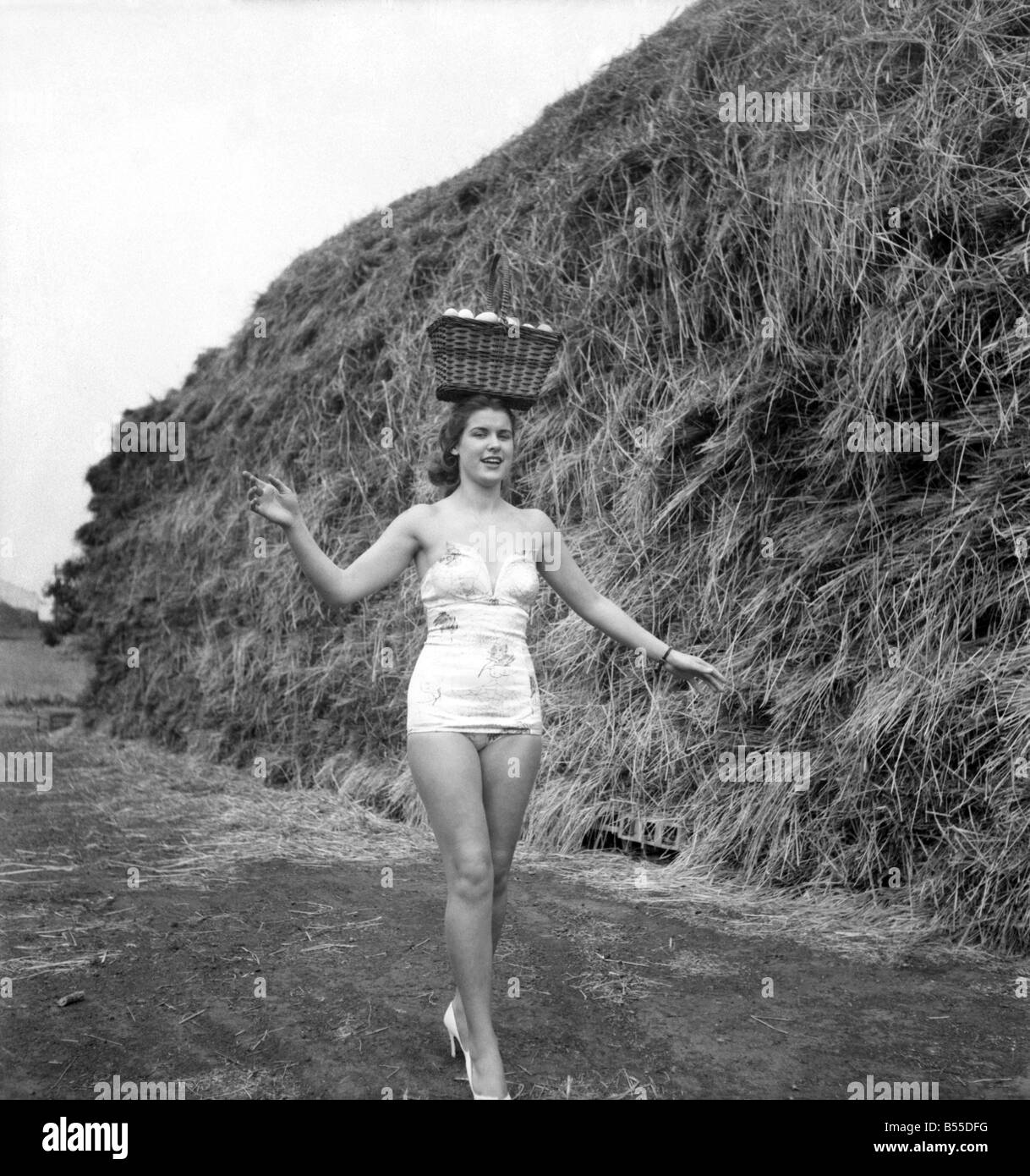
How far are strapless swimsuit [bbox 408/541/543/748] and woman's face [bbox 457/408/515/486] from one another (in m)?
0.24

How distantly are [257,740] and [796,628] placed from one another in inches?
213

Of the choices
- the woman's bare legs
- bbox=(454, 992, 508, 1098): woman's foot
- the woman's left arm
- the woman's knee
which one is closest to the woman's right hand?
the woman's bare legs

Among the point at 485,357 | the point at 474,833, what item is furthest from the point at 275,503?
the point at 474,833

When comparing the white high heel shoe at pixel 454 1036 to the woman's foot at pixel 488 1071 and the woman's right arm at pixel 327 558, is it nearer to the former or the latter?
the woman's foot at pixel 488 1071

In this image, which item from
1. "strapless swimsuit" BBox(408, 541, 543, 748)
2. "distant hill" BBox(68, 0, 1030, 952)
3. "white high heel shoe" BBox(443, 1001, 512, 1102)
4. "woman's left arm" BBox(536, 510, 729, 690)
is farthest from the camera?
"distant hill" BBox(68, 0, 1030, 952)

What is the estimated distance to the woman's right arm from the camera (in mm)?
2779

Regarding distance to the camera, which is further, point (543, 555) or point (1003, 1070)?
point (543, 555)

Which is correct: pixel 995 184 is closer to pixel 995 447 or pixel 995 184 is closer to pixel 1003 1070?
pixel 995 447

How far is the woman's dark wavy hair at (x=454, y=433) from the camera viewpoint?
10.3ft

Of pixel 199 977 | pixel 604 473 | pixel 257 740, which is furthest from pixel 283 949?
pixel 257 740

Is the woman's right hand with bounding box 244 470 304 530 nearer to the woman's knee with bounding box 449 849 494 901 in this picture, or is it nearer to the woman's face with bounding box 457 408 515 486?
the woman's face with bounding box 457 408 515 486

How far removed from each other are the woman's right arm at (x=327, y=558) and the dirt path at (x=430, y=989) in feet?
4.50

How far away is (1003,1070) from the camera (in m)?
2.98

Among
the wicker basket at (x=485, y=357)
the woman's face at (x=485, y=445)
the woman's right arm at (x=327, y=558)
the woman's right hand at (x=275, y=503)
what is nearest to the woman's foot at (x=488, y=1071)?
the woman's right arm at (x=327, y=558)
